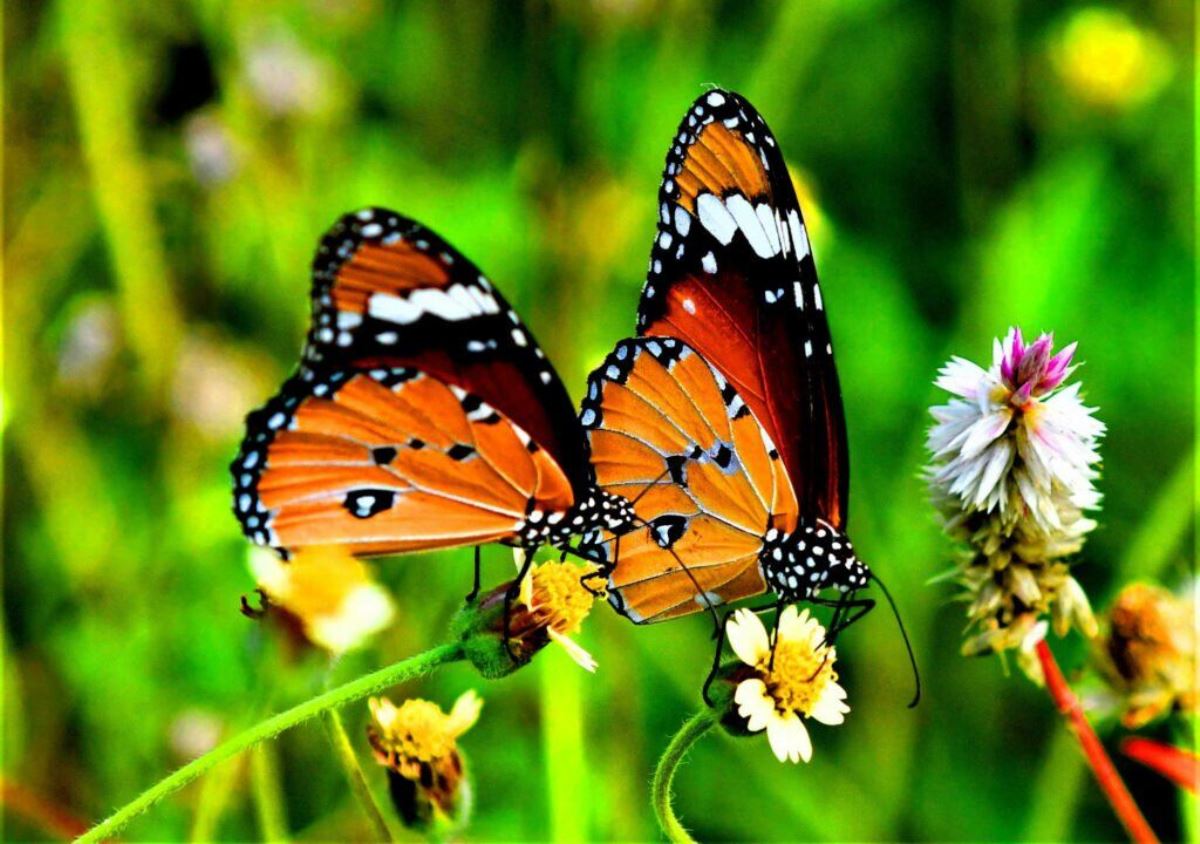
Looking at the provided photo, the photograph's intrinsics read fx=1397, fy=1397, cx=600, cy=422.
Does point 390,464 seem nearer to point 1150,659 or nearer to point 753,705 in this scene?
→ point 753,705

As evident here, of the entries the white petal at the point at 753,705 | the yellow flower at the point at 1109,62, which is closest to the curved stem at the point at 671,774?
the white petal at the point at 753,705

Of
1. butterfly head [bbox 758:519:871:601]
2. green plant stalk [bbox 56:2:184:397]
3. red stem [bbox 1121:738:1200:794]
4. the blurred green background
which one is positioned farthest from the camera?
green plant stalk [bbox 56:2:184:397]

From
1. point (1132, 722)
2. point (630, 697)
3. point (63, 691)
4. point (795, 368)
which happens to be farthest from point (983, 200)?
point (63, 691)

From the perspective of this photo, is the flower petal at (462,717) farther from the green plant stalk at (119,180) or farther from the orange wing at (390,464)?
the green plant stalk at (119,180)

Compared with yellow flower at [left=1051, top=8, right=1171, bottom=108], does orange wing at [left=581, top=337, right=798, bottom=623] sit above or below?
below

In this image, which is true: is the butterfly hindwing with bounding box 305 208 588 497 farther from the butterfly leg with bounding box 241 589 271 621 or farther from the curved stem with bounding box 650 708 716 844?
the curved stem with bounding box 650 708 716 844

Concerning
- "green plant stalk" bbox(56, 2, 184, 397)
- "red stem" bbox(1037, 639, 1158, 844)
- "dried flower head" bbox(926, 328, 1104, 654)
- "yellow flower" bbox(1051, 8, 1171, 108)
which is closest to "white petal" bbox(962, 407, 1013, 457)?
"dried flower head" bbox(926, 328, 1104, 654)

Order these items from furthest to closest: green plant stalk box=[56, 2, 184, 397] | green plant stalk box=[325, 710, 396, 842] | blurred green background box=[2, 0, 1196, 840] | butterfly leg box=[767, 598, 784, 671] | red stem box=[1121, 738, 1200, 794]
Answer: green plant stalk box=[56, 2, 184, 397], blurred green background box=[2, 0, 1196, 840], butterfly leg box=[767, 598, 784, 671], green plant stalk box=[325, 710, 396, 842], red stem box=[1121, 738, 1200, 794]
